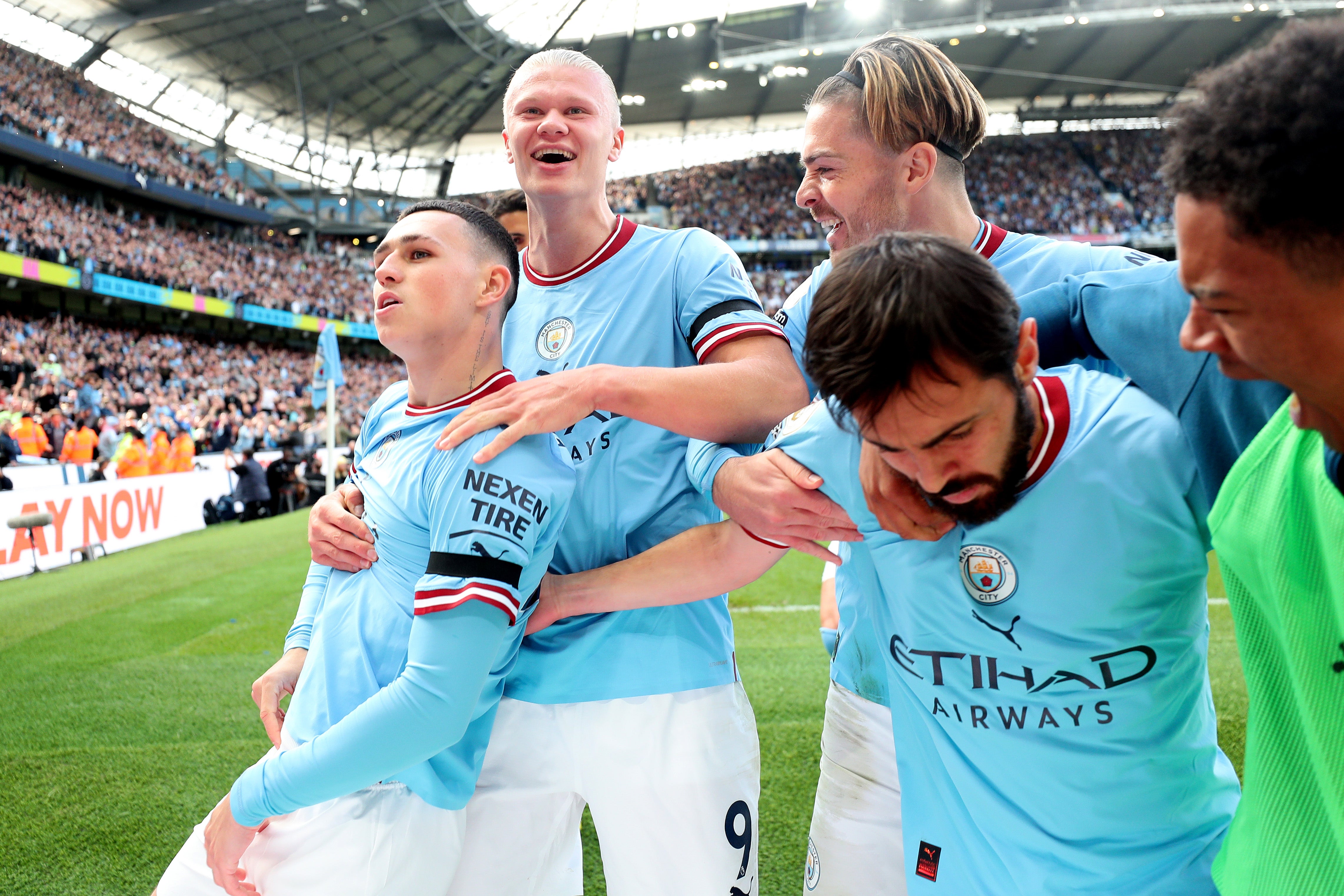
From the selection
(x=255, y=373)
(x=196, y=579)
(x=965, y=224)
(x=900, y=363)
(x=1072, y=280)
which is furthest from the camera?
(x=255, y=373)

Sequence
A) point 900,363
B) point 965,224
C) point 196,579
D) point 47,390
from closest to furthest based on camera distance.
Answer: point 900,363 → point 965,224 → point 196,579 → point 47,390

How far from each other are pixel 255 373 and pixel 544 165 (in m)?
31.1

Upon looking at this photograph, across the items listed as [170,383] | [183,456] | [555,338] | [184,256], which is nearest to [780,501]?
[555,338]

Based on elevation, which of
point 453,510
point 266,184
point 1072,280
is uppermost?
point 266,184

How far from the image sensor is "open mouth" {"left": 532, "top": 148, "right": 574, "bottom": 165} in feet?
7.03

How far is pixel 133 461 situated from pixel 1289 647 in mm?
15574

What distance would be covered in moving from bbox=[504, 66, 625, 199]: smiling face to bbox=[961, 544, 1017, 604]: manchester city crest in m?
1.35

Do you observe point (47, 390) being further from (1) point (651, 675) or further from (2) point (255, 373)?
(1) point (651, 675)

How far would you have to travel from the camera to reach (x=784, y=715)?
4672 mm

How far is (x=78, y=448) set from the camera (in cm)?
1441

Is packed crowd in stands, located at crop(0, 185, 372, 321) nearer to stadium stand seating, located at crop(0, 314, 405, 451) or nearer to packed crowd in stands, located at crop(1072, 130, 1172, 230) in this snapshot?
stadium stand seating, located at crop(0, 314, 405, 451)

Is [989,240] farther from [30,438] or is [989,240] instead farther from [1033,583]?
[30,438]

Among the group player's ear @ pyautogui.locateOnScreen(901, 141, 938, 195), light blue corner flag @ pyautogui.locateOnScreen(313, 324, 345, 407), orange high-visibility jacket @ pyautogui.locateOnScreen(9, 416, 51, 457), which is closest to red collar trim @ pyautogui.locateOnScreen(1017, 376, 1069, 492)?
player's ear @ pyautogui.locateOnScreen(901, 141, 938, 195)

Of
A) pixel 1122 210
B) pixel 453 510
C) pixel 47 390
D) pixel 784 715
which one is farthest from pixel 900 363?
pixel 1122 210
